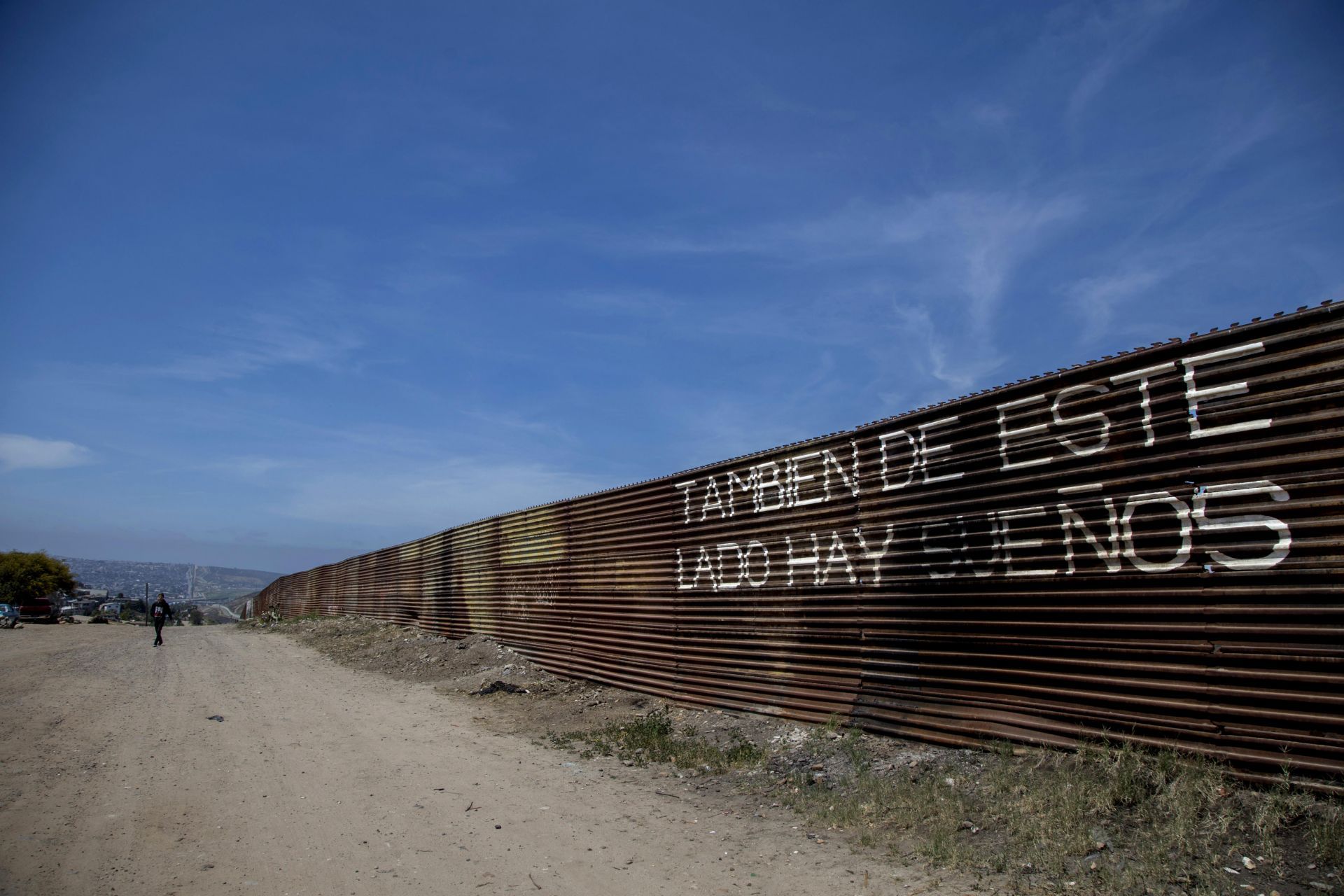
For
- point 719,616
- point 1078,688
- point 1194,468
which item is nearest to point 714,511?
point 719,616

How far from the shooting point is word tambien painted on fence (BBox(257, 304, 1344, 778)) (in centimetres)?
509

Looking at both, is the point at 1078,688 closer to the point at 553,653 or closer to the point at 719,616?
the point at 719,616

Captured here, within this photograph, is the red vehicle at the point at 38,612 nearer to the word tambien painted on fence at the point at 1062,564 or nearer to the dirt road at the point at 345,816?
the dirt road at the point at 345,816

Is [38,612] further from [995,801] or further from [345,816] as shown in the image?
[995,801]

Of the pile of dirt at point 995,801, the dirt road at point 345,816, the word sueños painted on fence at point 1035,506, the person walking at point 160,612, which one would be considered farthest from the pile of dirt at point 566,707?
the person walking at point 160,612

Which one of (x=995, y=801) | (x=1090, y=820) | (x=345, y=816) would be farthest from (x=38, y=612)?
(x=1090, y=820)

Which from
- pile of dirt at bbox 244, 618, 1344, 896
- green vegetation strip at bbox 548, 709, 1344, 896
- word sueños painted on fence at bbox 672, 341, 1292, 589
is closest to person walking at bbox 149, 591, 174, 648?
pile of dirt at bbox 244, 618, 1344, 896

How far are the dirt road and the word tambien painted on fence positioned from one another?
2.10 metres

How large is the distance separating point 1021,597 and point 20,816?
8.28 meters

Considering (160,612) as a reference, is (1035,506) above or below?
above

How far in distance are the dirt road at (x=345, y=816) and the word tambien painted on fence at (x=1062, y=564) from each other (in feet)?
6.90

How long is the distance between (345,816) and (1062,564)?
615 cm

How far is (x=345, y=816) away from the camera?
21.1 ft

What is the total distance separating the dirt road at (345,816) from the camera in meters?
5.12
